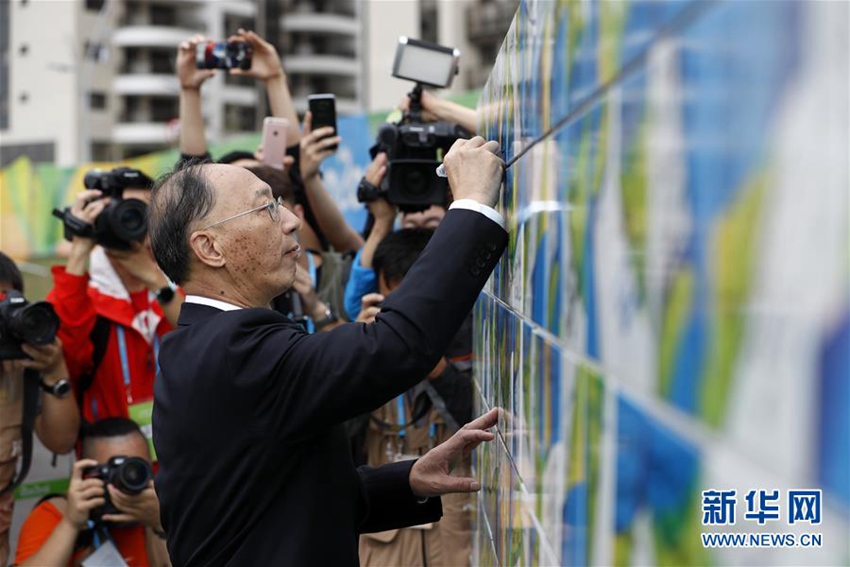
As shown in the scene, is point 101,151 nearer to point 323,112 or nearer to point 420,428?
point 323,112

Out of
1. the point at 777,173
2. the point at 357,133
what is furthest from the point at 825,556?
the point at 357,133

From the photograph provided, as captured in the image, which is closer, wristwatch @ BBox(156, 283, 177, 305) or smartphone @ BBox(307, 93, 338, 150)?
wristwatch @ BBox(156, 283, 177, 305)

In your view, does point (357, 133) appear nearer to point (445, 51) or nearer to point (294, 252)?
point (445, 51)

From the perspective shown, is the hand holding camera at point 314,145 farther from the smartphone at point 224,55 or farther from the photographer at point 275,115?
the smartphone at point 224,55

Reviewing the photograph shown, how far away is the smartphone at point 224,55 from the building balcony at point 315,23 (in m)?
48.4

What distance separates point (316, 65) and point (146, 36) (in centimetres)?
907

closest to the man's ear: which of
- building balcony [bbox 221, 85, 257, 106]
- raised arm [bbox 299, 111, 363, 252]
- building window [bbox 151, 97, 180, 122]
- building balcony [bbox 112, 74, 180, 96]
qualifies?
raised arm [bbox 299, 111, 363, 252]

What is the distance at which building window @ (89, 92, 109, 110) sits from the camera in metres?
43.9

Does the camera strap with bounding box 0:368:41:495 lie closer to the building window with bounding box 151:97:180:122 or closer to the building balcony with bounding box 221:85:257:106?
the building window with bounding box 151:97:180:122

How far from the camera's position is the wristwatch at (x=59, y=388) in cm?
339

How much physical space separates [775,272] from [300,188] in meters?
3.55

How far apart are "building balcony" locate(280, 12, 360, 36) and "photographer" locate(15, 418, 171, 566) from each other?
1946 inches

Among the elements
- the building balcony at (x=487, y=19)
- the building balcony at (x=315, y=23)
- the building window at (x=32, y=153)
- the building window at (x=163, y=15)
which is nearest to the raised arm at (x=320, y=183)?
the building window at (x=32, y=153)

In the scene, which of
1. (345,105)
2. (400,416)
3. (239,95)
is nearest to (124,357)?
(400,416)
